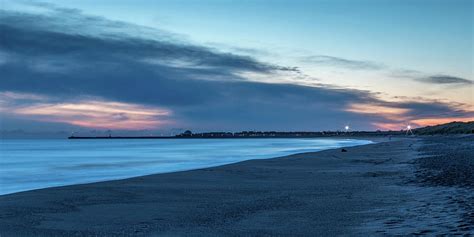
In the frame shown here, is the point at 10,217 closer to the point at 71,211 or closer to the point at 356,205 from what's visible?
the point at 71,211

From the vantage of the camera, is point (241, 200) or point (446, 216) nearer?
point (446, 216)

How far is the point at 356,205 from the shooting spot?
10.4 m

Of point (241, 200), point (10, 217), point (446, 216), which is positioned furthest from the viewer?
point (241, 200)

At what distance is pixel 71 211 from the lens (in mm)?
9828

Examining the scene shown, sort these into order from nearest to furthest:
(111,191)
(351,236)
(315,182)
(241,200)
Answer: (351,236) < (241,200) < (111,191) < (315,182)

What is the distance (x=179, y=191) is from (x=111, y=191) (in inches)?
74.2

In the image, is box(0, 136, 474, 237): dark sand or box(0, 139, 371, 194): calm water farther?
box(0, 139, 371, 194): calm water

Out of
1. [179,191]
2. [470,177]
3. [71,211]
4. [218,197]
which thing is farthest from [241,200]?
[470,177]

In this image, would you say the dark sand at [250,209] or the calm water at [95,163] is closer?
the dark sand at [250,209]

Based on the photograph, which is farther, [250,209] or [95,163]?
[95,163]

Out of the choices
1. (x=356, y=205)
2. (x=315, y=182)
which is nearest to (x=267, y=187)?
(x=315, y=182)

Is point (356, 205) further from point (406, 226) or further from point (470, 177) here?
point (470, 177)

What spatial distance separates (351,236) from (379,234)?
0.44 m

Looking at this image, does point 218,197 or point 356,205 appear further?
point 218,197
